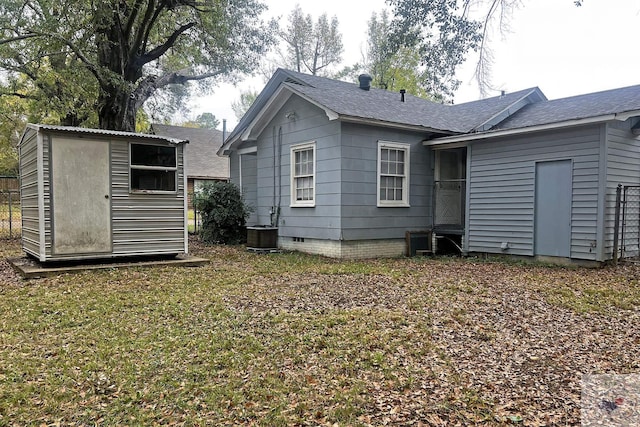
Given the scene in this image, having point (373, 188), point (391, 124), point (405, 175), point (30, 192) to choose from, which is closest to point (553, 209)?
point (405, 175)

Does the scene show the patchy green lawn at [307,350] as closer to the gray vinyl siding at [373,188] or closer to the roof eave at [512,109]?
the gray vinyl siding at [373,188]

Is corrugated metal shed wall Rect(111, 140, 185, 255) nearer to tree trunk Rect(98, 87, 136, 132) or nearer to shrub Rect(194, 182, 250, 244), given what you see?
shrub Rect(194, 182, 250, 244)

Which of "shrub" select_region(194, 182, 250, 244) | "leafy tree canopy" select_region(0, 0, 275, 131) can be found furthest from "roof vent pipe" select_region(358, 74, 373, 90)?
"leafy tree canopy" select_region(0, 0, 275, 131)

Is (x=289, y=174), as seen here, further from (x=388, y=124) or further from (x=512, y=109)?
(x=512, y=109)

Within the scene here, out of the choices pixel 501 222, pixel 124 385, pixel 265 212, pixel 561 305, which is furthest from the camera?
pixel 265 212

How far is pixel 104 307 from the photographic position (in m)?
5.15

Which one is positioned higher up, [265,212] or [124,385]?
[265,212]

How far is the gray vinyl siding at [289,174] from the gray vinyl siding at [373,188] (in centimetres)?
23

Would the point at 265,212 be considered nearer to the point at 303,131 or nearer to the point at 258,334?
the point at 303,131

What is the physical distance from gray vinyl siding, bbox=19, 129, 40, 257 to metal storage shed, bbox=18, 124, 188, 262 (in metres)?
0.02

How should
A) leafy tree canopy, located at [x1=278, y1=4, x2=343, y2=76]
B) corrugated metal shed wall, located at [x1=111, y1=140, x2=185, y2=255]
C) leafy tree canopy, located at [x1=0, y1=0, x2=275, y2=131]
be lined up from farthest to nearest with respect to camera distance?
leafy tree canopy, located at [x1=278, y1=4, x2=343, y2=76], leafy tree canopy, located at [x1=0, y1=0, x2=275, y2=131], corrugated metal shed wall, located at [x1=111, y1=140, x2=185, y2=255]

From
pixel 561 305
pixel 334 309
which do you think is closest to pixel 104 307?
pixel 334 309

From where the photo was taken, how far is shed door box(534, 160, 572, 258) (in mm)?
8375

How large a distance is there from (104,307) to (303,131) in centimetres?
666
